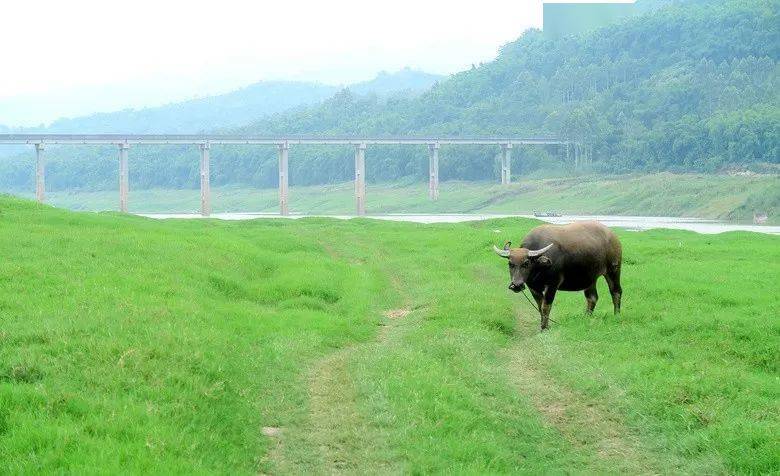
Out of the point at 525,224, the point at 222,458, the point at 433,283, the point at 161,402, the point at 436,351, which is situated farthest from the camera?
the point at 525,224

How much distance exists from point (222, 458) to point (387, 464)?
1.71m

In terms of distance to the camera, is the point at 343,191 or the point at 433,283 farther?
the point at 343,191

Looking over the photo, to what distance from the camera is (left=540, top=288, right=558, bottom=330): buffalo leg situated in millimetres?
18359

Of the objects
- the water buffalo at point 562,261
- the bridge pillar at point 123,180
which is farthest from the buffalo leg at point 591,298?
the bridge pillar at point 123,180

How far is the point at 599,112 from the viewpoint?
13962 centimetres

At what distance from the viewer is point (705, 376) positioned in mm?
13305

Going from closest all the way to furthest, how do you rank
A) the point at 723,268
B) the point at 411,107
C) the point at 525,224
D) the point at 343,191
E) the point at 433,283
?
the point at 433,283
the point at 723,268
the point at 525,224
the point at 343,191
the point at 411,107

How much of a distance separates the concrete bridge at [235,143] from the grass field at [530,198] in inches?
234

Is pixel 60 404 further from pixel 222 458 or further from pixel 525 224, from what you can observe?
pixel 525 224

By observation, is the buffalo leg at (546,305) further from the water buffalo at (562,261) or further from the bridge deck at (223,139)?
the bridge deck at (223,139)

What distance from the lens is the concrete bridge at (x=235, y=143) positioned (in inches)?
4274

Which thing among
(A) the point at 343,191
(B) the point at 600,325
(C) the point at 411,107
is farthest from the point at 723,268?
(C) the point at 411,107

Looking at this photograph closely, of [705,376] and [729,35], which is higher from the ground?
[729,35]

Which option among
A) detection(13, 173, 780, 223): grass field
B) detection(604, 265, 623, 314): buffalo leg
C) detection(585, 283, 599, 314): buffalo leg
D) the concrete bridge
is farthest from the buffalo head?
the concrete bridge
